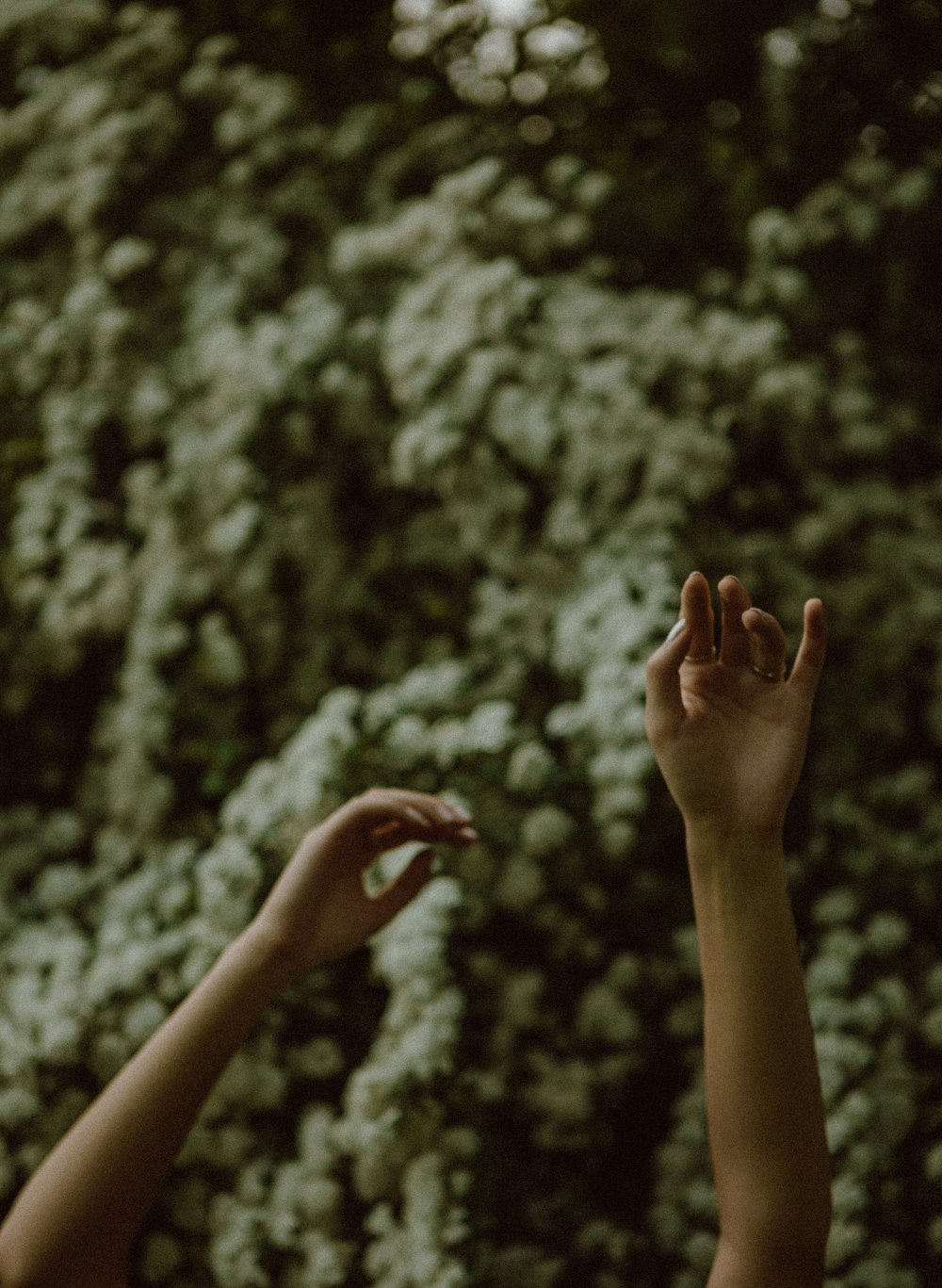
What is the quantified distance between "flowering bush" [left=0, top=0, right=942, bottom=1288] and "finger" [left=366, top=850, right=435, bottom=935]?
1.23ft

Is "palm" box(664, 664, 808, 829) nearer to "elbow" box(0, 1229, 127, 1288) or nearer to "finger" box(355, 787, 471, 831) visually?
"finger" box(355, 787, 471, 831)

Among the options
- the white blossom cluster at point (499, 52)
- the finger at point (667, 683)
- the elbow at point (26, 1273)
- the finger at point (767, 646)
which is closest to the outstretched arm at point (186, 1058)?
the elbow at point (26, 1273)

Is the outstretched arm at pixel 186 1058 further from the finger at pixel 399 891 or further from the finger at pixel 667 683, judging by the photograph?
the finger at pixel 667 683

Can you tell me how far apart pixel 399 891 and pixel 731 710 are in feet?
2.28

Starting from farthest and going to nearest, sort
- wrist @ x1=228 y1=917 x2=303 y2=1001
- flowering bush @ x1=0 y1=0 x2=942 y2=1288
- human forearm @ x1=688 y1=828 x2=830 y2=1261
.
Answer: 1. flowering bush @ x1=0 y1=0 x2=942 y2=1288
2. wrist @ x1=228 y1=917 x2=303 y2=1001
3. human forearm @ x1=688 y1=828 x2=830 y2=1261

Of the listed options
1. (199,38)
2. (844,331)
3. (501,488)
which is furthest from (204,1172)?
(199,38)

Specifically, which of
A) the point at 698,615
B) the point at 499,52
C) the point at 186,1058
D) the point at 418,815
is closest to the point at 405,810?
the point at 418,815

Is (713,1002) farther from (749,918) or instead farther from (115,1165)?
(115,1165)

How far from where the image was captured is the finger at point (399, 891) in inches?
68.1

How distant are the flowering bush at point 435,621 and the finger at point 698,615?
0.87 m

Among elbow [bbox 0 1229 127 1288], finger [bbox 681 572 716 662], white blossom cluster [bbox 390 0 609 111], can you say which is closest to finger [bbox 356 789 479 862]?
finger [bbox 681 572 716 662]

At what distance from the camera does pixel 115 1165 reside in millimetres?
1475

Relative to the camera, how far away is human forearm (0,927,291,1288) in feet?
4.77

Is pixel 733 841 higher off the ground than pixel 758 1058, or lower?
higher
